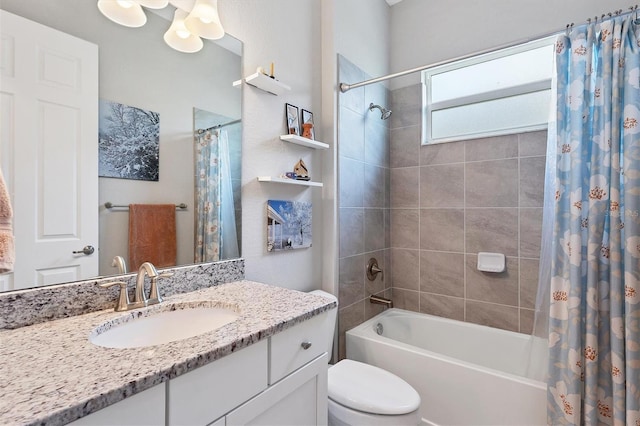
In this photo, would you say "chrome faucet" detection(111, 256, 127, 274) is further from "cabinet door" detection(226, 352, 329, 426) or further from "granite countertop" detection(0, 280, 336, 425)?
"cabinet door" detection(226, 352, 329, 426)

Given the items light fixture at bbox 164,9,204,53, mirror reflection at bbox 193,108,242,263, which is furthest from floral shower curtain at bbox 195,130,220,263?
light fixture at bbox 164,9,204,53

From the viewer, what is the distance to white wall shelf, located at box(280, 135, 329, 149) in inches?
65.4

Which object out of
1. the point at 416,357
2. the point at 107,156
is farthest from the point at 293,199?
the point at 416,357

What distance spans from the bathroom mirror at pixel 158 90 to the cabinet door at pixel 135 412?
58 cm

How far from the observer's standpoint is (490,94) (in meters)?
2.28

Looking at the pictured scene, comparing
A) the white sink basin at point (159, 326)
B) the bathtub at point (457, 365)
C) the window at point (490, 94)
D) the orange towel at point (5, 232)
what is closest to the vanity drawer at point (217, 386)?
the white sink basin at point (159, 326)

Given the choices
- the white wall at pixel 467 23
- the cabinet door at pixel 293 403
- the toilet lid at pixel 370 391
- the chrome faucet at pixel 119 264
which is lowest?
the toilet lid at pixel 370 391

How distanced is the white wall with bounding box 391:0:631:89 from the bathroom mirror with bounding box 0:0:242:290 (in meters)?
1.65

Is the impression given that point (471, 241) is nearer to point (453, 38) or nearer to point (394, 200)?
→ point (394, 200)

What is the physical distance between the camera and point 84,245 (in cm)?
101

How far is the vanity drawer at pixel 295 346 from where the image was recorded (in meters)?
0.90

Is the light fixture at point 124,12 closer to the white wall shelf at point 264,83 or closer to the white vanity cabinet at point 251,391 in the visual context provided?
the white wall shelf at point 264,83

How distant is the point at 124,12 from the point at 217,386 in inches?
49.4

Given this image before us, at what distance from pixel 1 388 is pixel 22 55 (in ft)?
2.83
